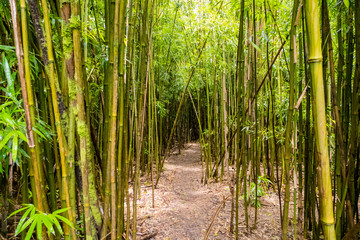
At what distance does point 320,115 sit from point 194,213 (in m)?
2.29

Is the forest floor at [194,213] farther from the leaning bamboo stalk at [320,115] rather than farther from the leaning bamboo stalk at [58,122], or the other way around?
the leaning bamboo stalk at [320,115]

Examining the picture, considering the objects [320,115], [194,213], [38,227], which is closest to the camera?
[320,115]

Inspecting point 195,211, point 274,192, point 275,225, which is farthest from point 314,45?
point 274,192

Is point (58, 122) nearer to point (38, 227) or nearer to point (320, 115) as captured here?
point (38, 227)

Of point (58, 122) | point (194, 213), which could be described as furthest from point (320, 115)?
point (194, 213)

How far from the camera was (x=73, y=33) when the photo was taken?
786 millimetres

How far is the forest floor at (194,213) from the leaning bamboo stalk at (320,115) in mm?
1671

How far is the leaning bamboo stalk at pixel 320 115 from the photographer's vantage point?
49cm

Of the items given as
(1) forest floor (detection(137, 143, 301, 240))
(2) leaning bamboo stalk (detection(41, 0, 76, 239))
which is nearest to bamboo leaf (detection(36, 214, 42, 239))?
(2) leaning bamboo stalk (detection(41, 0, 76, 239))

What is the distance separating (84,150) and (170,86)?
498 centimetres

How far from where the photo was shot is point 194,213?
251 cm

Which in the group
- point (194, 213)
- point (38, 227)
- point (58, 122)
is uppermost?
point (58, 122)

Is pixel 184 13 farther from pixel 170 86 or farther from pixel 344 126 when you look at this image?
pixel 344 126

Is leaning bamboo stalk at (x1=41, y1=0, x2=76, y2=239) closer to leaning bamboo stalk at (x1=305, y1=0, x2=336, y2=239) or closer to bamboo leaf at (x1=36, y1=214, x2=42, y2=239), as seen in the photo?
bamboo leaf at (x1=36, y1=214, x2=42, y2=239)
